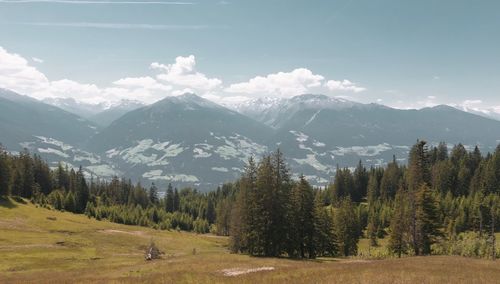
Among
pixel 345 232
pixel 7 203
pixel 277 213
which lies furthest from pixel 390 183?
pixel 7 203

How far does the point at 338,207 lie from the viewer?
4486 inches

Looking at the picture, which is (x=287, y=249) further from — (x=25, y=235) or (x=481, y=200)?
(x=481, y=200)

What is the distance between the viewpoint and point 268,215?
6269 centimetres

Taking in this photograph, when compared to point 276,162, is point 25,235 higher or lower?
lower

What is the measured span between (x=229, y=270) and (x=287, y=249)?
25.8 meters

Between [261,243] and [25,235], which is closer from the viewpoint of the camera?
[261,243]

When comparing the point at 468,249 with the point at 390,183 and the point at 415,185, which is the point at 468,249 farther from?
the point at 390,183

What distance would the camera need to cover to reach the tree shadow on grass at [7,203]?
4447 inches

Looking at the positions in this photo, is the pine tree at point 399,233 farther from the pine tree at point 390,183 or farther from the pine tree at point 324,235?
the pine tree at point 390,183

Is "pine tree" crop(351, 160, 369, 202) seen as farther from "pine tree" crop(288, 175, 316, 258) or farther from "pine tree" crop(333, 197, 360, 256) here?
"pine tree" crop(288, 175, 316, 258)

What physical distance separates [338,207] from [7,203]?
9409cm

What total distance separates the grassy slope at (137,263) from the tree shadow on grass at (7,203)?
0.33 metres

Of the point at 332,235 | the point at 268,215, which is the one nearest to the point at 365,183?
the point at 332,235

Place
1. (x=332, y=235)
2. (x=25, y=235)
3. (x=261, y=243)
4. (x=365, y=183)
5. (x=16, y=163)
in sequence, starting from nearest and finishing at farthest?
(x=261, y=243) < (x=25, y=235) < (x=332, y=235) < (x=16, y=163) < (x=365, y=183)
